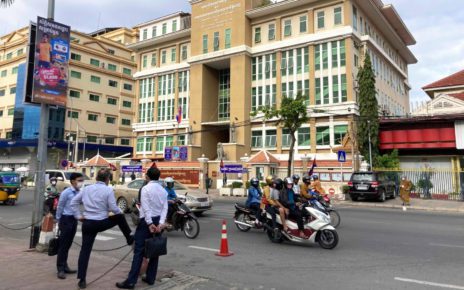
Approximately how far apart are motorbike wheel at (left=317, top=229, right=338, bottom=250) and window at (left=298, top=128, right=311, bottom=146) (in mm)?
30805

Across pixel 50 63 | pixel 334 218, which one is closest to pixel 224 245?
pixel 334 218

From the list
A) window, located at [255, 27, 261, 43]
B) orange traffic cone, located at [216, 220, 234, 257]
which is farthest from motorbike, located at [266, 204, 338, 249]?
window, located at [255, 27, 261, 43]

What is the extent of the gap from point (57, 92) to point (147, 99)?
153 feet

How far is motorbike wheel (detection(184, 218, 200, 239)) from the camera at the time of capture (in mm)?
9727

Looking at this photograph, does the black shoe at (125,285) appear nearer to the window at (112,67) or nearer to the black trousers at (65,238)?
the black trousers at (65,238)

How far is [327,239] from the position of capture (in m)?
8.31

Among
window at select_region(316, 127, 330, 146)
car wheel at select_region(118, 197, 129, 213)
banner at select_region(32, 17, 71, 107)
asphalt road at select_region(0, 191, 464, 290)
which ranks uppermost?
window at select_region(316, 127, 330, 146)

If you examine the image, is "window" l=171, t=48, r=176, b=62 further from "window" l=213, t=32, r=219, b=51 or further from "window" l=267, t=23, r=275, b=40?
"window" l=267, t=23, r=275, b=40

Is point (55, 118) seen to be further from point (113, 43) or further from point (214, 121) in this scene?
point (214, 121)

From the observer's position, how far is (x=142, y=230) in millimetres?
5234

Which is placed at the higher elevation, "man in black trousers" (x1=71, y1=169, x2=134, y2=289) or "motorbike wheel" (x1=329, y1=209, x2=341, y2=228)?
"man in black trousers" (x1=71, y1=169, x2=134, y2=289)

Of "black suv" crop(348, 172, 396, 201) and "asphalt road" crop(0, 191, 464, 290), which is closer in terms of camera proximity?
"asphalt road" crop(0, 191, 464, 290)

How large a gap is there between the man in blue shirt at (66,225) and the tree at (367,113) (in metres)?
30.0

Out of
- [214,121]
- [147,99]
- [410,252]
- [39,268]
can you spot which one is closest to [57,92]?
[39,268]
